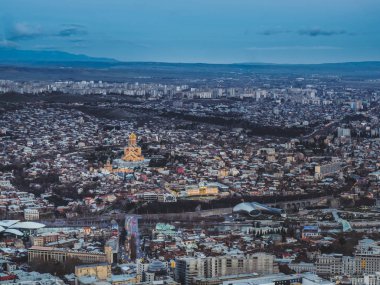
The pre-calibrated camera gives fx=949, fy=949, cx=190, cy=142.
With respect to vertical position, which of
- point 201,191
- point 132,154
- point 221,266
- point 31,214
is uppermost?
point 132,154

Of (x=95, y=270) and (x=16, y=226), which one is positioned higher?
(x=95, y=270)

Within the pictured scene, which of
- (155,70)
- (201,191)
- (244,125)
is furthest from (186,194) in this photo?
(155,70)

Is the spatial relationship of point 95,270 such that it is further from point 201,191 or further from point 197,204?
point 201,191

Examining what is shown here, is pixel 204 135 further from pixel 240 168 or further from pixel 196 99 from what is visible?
pixel 196 99

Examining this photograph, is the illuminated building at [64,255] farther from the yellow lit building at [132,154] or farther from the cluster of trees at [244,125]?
the cluster of trees at [244,125]

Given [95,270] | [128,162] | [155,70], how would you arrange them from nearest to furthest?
[95,270]
[128,162]
[155,70]

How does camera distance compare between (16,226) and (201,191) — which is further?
(201,191)

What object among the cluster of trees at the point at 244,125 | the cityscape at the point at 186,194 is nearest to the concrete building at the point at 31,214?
the cityscape at the point at 186,194

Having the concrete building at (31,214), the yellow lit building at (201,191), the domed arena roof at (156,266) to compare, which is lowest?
the concrete building at (31,214)

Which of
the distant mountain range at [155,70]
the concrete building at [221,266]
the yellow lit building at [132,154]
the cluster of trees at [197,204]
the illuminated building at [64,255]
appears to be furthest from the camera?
the distant mountain range at [155,70]

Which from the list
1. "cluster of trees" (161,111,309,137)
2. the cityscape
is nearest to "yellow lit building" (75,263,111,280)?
the cityscape

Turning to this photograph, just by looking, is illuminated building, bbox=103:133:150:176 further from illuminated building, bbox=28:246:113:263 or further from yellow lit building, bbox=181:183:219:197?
illuminated building, bbox=28:246:113:263

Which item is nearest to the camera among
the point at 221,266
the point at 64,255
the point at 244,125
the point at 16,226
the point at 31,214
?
the point at 221,266
